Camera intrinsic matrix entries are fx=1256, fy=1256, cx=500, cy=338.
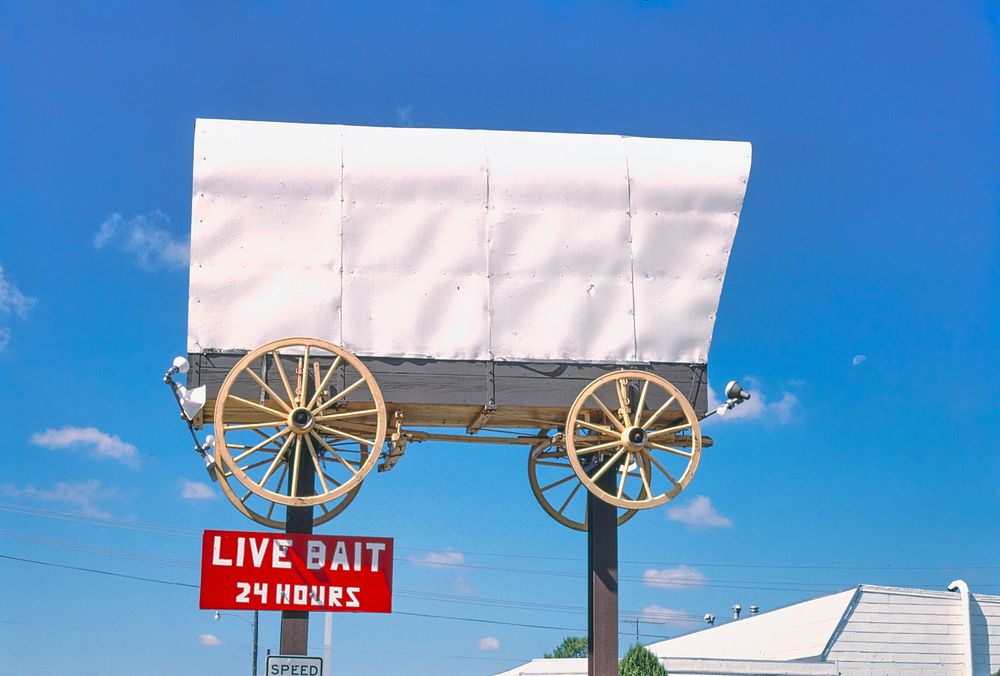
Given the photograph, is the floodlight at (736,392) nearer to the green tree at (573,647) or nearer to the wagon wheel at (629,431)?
the wagon wheel at (629,431)

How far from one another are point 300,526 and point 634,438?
4483 millimetres

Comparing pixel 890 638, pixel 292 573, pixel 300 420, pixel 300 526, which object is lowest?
pixel 292 573

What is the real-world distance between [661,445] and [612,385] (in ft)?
3.42

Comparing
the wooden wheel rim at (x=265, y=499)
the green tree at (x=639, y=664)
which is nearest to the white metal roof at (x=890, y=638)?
the green tree at (x=639, y=664)

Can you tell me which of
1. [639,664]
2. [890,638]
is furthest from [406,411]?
[890,638]

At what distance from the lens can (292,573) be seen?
623 inches

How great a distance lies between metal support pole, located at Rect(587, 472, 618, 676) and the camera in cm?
1667

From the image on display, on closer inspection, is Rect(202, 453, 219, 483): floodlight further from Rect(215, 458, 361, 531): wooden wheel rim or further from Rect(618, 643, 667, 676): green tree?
Rect(618, 643, 667, 676): green tree

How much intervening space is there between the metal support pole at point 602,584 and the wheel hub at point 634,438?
0.80 m

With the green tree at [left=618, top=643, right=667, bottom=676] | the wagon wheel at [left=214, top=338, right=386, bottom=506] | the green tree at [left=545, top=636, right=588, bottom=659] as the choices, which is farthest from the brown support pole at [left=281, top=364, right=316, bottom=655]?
the green tree at [left=545, top=636, right=588, bottom=659]

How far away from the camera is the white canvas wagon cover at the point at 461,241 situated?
53.5 feet

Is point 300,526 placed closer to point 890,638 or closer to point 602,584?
point 602,584

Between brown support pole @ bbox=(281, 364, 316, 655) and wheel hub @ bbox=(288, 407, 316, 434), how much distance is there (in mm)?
216

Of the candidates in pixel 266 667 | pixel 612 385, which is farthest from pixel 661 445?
pixel 266 667
